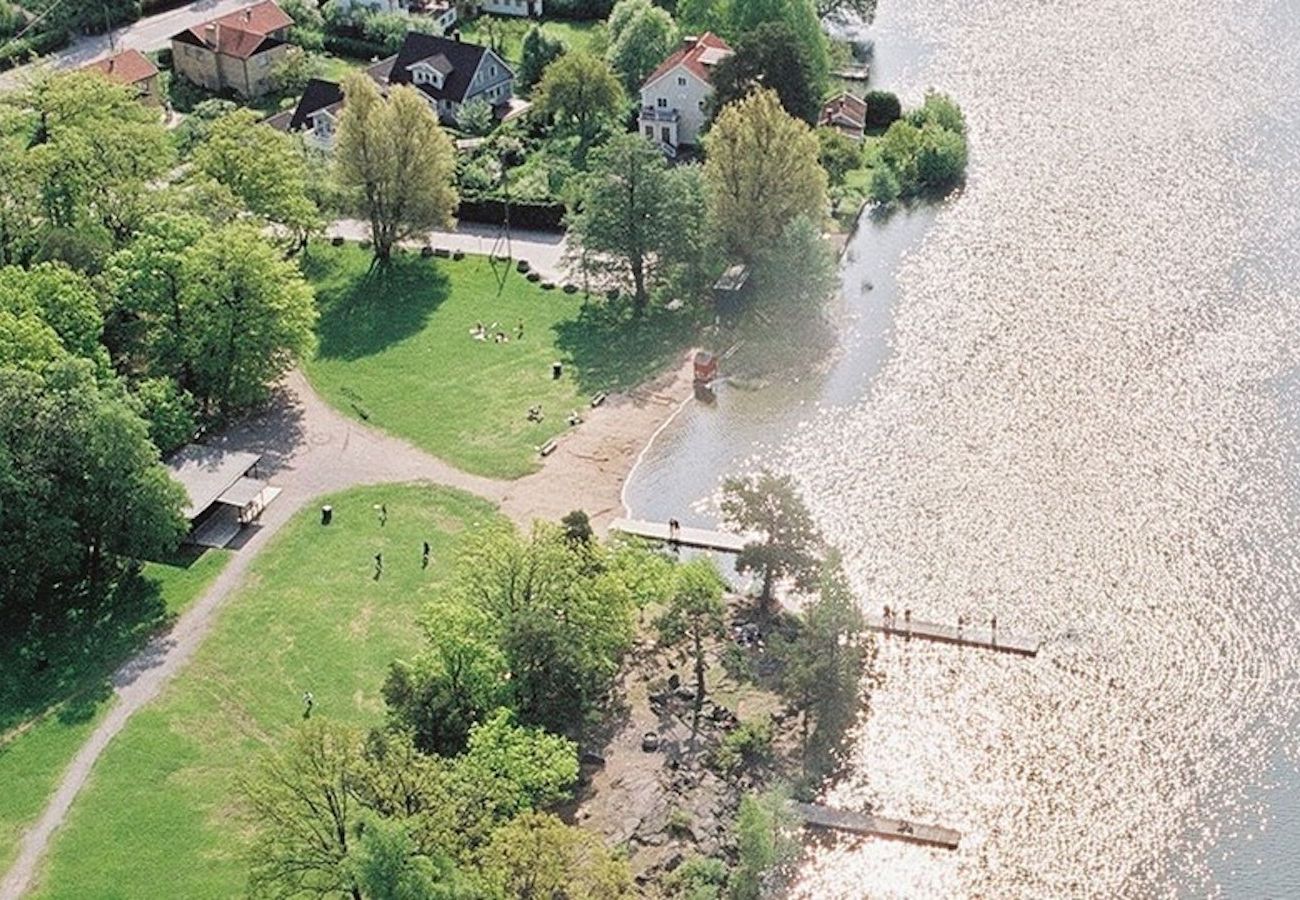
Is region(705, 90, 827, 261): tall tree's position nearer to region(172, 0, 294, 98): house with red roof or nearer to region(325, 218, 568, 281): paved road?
region(325, 218, 568, 281): paved road

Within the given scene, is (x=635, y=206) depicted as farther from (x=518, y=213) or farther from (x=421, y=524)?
(x=421, y=524)

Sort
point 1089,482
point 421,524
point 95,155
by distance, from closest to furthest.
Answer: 1. point 421,524
2. point 1089,482
3. point 95,155

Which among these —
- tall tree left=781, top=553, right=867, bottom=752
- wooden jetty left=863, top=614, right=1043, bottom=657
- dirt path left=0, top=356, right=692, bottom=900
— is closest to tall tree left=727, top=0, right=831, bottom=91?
dirt path left=0, top=356, right=692, bottom=900

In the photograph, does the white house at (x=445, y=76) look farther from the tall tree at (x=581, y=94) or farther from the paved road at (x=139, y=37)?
the paved road at (x=139, y=37)

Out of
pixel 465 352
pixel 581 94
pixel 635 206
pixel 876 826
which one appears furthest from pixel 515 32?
pixel 876 826

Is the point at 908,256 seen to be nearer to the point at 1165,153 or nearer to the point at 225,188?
the point at 1165,153

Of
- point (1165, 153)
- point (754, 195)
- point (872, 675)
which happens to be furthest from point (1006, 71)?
point (872, 675)

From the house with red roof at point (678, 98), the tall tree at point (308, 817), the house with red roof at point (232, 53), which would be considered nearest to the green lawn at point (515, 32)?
the house with red roof at point (678, 98)
